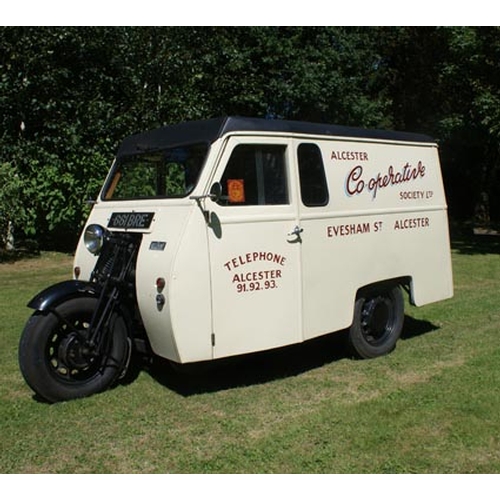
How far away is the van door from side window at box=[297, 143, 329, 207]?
153 mm

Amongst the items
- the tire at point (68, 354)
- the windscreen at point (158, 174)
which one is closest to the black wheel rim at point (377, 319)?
the windscreen at point (158, 174)

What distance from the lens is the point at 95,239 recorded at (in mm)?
5094

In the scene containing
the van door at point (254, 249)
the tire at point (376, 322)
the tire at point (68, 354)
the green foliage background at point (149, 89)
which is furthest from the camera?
the green foliage background at point (149, 89)

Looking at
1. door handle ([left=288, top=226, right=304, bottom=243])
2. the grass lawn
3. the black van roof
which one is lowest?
the grass lawn

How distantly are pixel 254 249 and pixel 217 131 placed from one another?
994mm

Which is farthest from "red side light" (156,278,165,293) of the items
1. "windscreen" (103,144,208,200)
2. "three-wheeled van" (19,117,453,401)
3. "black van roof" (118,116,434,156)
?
"black van roof" (118,116,434,156)

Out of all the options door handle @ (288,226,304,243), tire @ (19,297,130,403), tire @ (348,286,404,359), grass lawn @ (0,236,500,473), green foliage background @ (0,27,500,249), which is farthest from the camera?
green foliage background @ (0,27,500,249)

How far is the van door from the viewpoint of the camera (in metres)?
4.50

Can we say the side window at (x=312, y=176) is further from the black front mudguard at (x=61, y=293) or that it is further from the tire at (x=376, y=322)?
the black front mudguard at (x=61, y=293)

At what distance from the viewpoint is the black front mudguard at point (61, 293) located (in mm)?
4410

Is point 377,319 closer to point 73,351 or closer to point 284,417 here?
point 284,417

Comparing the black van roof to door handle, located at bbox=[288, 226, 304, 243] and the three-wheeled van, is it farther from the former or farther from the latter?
door handle, located at bbox=[288, 226, 304, 243]

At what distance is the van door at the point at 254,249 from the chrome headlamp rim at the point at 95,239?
3.92ft

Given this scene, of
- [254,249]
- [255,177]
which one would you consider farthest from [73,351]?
[255,177]
